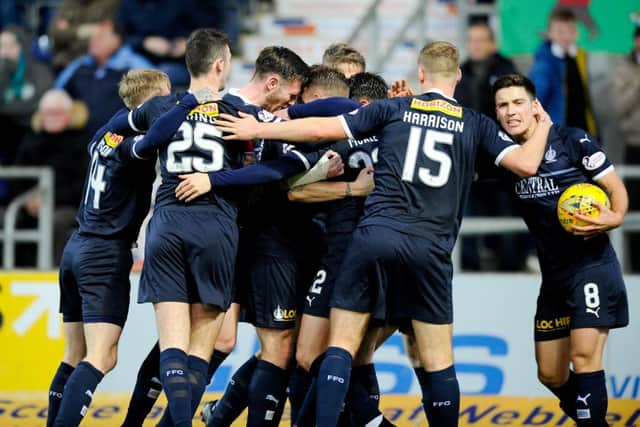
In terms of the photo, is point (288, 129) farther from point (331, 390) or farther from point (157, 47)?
point (157, 47)

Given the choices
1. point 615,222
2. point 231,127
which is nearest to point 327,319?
point 231,127

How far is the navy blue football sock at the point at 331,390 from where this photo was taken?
7098 millimetres

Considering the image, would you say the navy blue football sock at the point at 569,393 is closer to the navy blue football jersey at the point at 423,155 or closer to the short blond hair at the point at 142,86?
the navy blue football jersey at the point at 423,155

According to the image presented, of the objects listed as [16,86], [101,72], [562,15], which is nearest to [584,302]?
[562,15]

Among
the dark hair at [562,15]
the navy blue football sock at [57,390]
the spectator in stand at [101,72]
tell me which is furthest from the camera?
the spectator in stand at [101,72]

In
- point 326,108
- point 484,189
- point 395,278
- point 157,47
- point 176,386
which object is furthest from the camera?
point 157,47

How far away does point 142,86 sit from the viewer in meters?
7.92

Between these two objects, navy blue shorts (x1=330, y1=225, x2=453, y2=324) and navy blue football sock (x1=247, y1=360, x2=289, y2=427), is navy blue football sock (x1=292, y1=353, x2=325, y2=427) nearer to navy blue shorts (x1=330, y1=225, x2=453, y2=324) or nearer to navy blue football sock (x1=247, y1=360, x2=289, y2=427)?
navy blue football sock (x1=247, y1=360, x2=289, y2=427)

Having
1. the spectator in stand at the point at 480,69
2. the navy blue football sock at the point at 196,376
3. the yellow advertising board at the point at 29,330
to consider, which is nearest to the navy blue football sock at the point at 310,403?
the navy blue football sock at the point at 196,376

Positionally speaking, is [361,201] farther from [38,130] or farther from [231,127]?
[38,130]

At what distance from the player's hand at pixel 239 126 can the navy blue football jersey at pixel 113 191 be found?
0.69 meters

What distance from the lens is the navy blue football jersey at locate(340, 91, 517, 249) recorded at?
23.7 feet

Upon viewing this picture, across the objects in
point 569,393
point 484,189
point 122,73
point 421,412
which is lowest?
point 421,412

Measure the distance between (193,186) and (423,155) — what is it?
4.37ft
